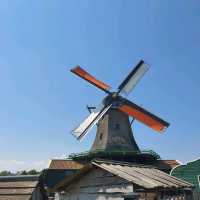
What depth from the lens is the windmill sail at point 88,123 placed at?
31969 mm

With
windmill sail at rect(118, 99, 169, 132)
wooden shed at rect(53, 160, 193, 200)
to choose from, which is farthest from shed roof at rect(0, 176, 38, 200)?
windmill sail at rect(118, 99, 169, 132)

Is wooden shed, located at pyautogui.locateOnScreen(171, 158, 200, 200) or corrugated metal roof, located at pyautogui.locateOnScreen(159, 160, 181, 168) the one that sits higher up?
corrugated metal roof, located at pyautogui.locateOnScreen(159, 160, 181, 168)

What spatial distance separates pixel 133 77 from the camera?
37.0 m

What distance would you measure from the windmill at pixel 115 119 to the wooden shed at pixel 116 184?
1873 cm

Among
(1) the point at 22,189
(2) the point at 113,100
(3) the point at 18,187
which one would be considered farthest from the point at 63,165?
(1) the point at 22,189

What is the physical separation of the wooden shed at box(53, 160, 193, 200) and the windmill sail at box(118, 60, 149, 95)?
22.4 metres

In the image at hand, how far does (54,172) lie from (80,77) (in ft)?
39.5

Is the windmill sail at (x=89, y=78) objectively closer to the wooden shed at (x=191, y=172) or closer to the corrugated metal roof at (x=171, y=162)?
the corrugated metal roof at (x=171, y=162)

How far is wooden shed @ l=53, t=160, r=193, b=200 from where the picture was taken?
36.0 ft

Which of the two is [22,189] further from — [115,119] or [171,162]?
[171,162]

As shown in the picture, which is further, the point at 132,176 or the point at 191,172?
the point at 191,172

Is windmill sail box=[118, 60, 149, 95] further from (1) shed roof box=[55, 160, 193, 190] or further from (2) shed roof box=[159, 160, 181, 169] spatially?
(1) shed roof box=[55, 160, 193, 190]

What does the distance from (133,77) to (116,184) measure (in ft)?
85.2

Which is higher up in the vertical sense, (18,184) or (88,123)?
(88,123)
